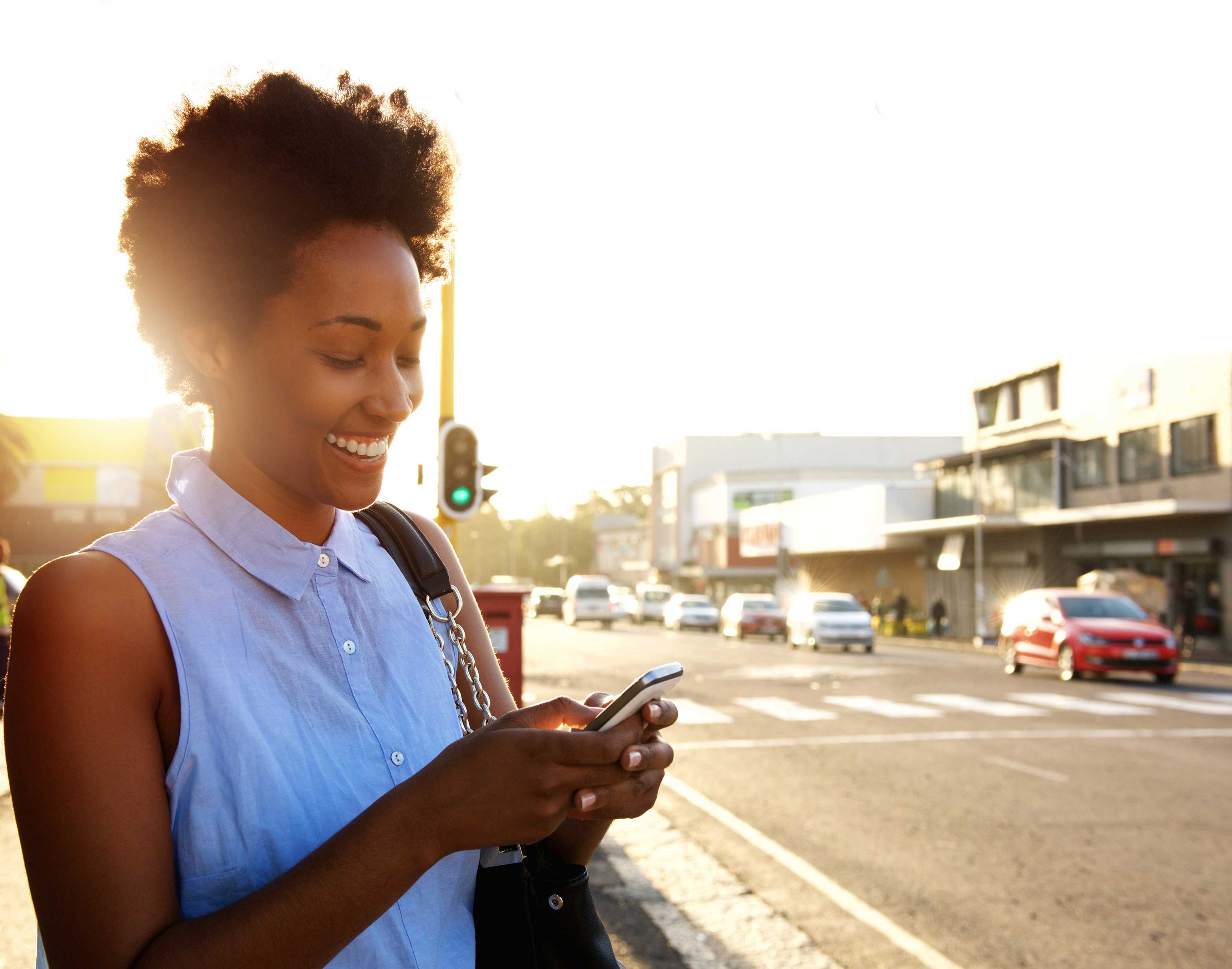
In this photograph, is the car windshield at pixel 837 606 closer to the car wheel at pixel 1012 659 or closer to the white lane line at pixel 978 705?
the car wheel at pixel 1012 659

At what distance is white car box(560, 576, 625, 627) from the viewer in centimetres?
5091

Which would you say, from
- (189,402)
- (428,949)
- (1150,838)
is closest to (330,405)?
(189,402)

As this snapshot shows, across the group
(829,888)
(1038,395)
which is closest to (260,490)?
(829,888)

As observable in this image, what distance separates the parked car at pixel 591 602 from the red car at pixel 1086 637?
29639 mm

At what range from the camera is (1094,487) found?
37.6 meters

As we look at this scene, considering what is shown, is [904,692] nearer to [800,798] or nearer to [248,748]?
[800,798]

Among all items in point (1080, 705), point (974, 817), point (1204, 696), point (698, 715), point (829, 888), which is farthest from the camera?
point (1204, 696)

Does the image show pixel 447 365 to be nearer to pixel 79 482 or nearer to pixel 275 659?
pixel 79 482

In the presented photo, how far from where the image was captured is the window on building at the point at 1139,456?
34.5 m

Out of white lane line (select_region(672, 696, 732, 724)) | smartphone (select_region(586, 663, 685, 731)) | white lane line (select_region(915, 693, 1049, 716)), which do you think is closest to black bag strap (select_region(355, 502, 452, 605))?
smartphone (select_region(586, 663, 685, 731))

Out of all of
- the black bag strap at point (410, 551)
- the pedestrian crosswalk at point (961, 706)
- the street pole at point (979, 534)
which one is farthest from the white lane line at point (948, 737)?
the street pole at point (979, 534)

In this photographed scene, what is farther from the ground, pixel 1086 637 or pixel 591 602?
pixel 1086 637

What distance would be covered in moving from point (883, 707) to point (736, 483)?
208ft

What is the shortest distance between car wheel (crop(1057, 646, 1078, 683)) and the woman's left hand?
19987mm
